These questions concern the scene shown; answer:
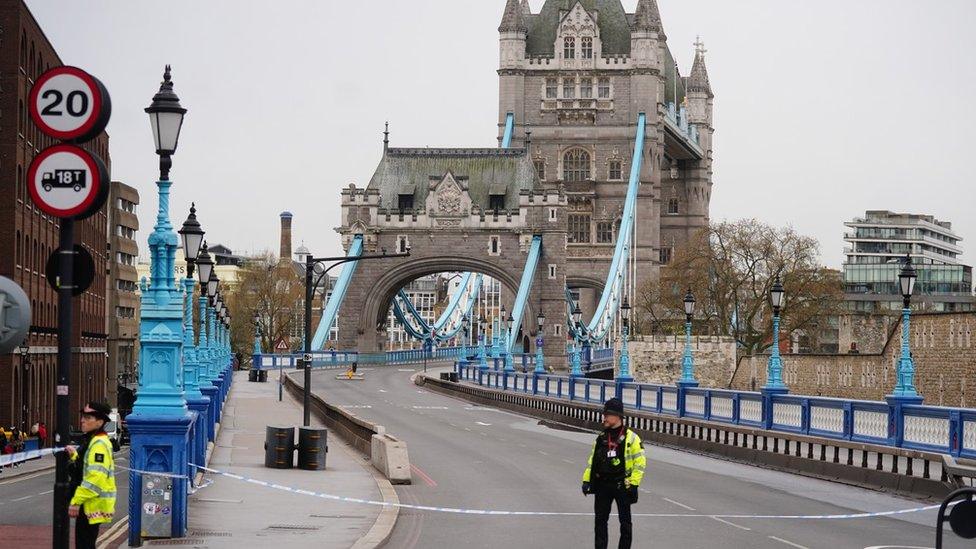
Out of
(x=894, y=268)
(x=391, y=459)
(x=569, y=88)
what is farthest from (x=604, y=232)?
(x=391, y=459)

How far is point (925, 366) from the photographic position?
47.7 m

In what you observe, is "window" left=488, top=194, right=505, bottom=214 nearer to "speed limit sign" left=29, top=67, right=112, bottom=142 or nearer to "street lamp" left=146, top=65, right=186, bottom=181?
"street lamp" left=146, top=65, right=186, bottom=181

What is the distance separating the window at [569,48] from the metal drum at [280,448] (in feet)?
359

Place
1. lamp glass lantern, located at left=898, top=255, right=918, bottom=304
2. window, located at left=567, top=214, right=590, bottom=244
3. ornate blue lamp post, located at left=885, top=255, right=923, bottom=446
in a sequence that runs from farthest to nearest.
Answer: window, located at left=567, top=214, right=590, bottom=244 → lamp glass lantern, located at left=898, top=255, right=918, bottom=304 → ornate blue lamp post, located at left=885, top=255, right=923, bottom=446

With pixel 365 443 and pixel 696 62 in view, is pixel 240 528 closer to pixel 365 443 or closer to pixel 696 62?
pixel 365 443

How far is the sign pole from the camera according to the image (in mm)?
11023

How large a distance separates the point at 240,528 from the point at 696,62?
503 ft

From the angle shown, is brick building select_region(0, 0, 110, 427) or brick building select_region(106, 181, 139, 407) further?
brick building select_region(106, 181, 139, 407)

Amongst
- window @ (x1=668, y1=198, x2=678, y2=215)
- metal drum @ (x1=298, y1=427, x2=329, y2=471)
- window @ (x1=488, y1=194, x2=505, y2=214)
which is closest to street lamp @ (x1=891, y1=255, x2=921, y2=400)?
metal drum @ (x1=298, y1=427, x2=329, y2=471)

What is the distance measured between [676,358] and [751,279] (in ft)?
45.7

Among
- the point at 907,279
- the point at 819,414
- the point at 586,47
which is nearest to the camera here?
the point at 907,279

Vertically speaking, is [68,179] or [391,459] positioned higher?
[68,179]

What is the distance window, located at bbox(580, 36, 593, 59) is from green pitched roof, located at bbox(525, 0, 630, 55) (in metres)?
1.11

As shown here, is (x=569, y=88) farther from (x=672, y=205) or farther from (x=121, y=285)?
(x=121, y=285)
